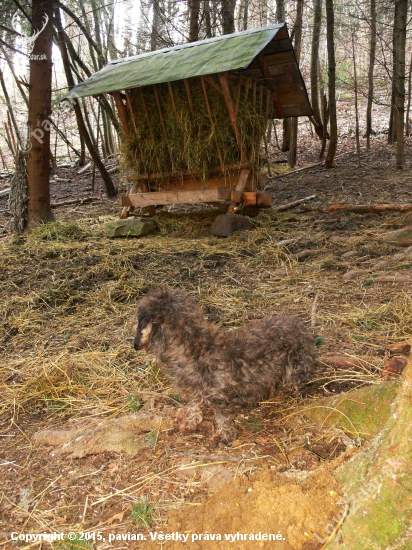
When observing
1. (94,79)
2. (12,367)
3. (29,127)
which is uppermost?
(94,79)

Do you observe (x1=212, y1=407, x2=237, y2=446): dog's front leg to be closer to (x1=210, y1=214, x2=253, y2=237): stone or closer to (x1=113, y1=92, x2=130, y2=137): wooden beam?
(x1=210, y1=214, x2=253, y2=237): stone

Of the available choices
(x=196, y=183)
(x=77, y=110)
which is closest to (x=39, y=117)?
(x=77, y=110)

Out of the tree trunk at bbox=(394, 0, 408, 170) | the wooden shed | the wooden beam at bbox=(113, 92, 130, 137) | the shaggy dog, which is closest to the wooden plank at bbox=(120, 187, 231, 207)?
the wooden shed

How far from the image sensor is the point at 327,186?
1127 cm

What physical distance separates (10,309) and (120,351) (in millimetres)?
1924

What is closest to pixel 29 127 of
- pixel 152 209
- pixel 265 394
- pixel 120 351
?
pixel 152 209

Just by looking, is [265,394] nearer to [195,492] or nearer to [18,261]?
[195,492]

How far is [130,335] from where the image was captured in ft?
13.8

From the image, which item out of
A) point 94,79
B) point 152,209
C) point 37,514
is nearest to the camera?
point 37,514

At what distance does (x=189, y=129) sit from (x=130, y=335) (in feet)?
19.2

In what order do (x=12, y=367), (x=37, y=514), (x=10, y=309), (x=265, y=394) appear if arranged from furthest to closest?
(x=10, y=309) → (x=12, y=367) → (x=265, y=394) → (x=37, y=514)

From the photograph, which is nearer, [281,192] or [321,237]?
[321,237]

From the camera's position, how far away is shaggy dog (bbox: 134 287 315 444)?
8.68 feet

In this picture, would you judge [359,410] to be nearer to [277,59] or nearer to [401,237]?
[401,237]
